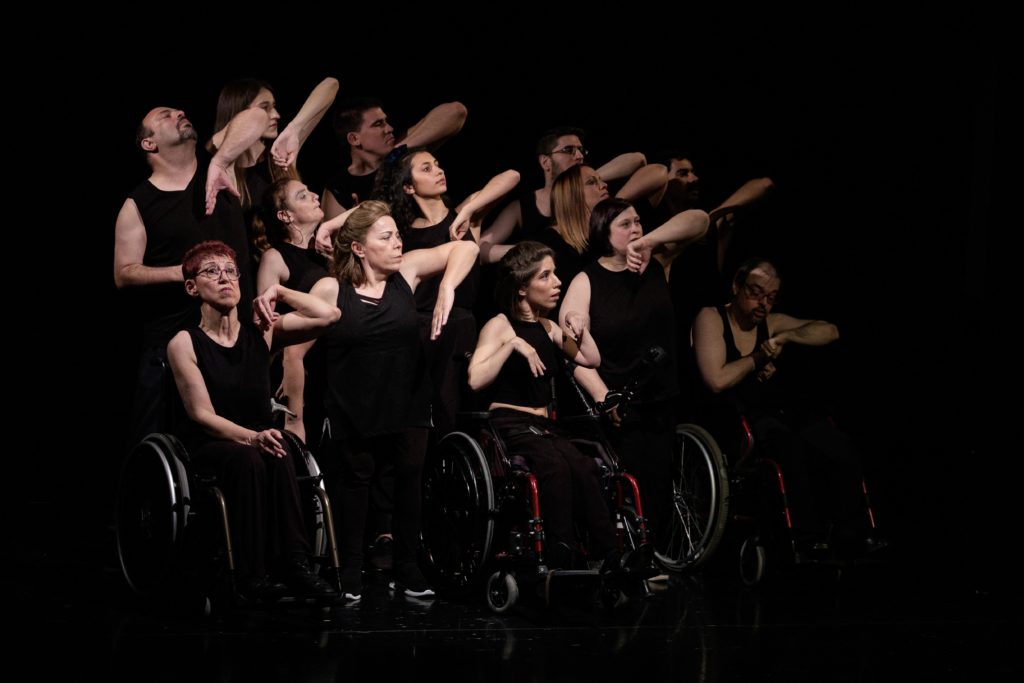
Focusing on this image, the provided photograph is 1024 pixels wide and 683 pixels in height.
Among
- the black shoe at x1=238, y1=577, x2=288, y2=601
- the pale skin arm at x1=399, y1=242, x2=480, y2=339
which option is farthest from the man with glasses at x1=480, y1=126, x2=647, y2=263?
the black shoe at x1=238, y1=577, x2=288, y2=601

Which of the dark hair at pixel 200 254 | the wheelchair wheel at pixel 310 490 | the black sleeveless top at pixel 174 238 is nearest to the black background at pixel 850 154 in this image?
the black sleeveless top at pixel 174 238

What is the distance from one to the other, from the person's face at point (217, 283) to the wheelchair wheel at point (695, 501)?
2.04 meters

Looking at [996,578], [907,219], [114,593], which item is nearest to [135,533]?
[114,593]

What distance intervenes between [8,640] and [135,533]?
0.64m

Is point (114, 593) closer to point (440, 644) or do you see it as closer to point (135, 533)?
point (135, 533)

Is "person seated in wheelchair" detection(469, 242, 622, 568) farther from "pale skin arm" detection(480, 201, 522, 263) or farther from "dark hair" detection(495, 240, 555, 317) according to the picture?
"pale skin arm" detection(480, 201, 522, 263)

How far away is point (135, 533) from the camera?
432cm

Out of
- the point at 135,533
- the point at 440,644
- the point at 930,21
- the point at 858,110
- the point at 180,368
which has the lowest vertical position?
the point at 440,644

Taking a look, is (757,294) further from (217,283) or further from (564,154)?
(217,283)

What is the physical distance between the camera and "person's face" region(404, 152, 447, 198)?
16.5 ft

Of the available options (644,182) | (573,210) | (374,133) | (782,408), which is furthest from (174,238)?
(782,408)

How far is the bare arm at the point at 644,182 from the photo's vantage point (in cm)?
577

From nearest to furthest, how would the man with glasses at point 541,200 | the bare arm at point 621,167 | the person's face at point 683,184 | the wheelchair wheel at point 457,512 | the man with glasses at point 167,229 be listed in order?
the wheelchair wheel at point 457,512
the man with glasses at point 167,229
the man with glasses at point 541,200
the bare arm at point 621,167
the person's face at point 683,184

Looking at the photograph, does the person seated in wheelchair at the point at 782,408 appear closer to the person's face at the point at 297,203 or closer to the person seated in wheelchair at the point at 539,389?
the person seated in wheelchair at the point at 539,389
